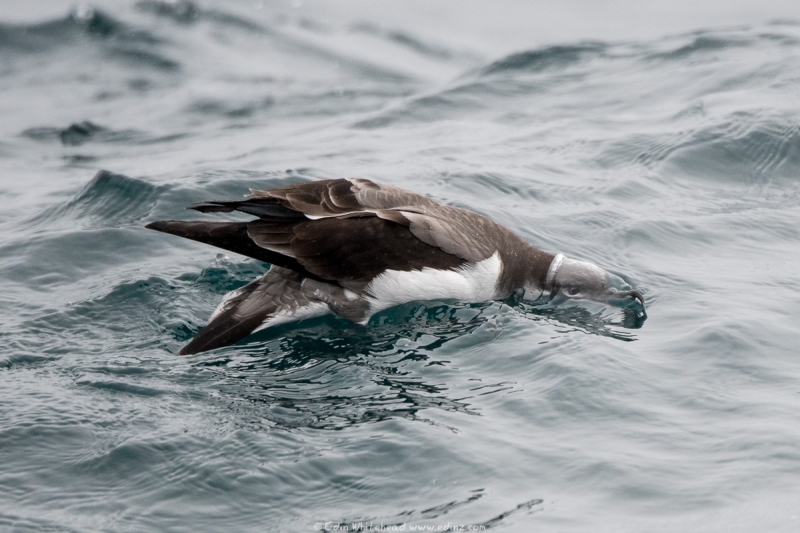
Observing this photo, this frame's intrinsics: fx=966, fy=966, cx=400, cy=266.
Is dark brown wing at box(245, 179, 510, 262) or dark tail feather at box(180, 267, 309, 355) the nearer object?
dark tail feather at box(180, 267, 309, 355)

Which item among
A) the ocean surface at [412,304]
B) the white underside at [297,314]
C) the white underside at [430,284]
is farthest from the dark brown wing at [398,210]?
the white underside at [297,314]

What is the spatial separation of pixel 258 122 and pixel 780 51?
8.15 m

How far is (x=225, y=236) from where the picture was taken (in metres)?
7.21

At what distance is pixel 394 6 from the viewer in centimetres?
1889

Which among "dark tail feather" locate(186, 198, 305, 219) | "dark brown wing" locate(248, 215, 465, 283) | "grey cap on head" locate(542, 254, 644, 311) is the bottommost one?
"grey cap on head" locate(542, 254, 644, 311)

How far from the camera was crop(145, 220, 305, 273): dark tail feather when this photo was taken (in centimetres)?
705

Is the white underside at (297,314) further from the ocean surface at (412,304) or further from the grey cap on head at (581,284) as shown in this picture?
the grey cap on head at (581,284)

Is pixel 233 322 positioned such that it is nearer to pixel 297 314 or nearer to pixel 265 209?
pixel 297 314

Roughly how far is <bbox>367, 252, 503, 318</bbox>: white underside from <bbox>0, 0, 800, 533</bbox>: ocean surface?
146mm

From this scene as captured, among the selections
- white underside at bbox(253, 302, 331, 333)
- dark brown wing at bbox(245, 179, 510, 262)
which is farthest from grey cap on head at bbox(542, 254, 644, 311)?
white underside at bbox(253, 302, 331, 333)

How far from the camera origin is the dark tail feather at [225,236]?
23.1ft

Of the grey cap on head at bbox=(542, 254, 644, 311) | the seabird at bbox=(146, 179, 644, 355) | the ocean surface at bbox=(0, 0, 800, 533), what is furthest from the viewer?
the grey cap on head at bbox=(542, 254, 644, 311)

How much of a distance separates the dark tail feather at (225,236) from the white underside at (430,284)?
66 centimetres

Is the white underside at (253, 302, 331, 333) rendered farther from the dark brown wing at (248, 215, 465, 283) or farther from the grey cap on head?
the grey cap on head
